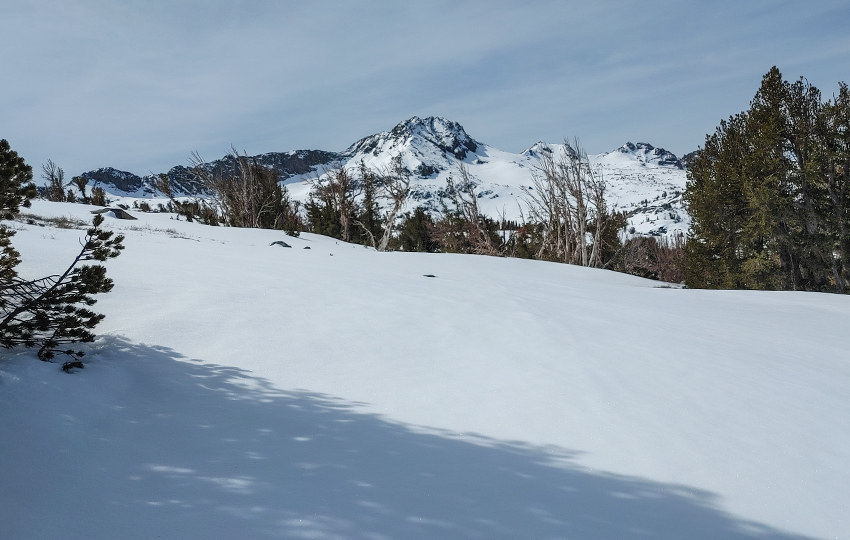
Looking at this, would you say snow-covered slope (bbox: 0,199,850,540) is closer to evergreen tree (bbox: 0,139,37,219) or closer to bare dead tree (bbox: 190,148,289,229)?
evergreen tree (bbox: 0,139,37,219)

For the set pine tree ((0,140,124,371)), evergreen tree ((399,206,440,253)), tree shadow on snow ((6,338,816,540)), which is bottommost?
tree shadow on snow ((6,338,816,540))

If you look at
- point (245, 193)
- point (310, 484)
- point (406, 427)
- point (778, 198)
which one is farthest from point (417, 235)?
point (310, 484)

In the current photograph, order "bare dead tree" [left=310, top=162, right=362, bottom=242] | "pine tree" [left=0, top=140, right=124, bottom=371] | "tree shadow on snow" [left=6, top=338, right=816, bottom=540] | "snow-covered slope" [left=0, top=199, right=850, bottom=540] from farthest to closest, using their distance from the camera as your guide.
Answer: "bare dead tree" [left=310, top=162, right=362, bottom=242] < "pine tree" [left=0, top=140, right=124, bottom=371] < "snow-covered slope" [left=0, top=199, right=850, bottom=540] < "tree shadow on snow" [left=6, top=338, right=816, bottom=540]

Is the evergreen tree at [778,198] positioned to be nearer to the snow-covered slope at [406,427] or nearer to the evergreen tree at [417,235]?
the evergreen tree at [417,235]

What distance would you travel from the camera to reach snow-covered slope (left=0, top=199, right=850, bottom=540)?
177 centimetres

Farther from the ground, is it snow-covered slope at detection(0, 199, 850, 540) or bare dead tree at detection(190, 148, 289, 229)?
bare dead tree at detection(190, 148, 289, 229)

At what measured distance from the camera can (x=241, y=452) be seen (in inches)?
84.8

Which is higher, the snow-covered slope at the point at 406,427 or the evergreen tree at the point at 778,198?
the evergreen tree at the point at 778,198

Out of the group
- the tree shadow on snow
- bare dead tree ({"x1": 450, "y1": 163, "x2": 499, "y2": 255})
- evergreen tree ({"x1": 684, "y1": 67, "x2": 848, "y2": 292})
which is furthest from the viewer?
bare dead tree ({"x1": 450, "y1": 163, "x2": 499, "y2": 255})

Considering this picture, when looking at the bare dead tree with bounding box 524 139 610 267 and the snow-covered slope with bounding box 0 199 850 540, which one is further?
the bare dead tree with bounding box 524 139 610 267

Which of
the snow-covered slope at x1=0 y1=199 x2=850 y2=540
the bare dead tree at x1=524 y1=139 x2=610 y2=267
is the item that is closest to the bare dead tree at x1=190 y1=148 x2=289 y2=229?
the bare dead tree at x1=524 y1=139 x2=610 y2=267

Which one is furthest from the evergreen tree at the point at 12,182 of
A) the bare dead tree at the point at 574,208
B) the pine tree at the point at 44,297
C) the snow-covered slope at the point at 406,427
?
the bare dead tree at the point at 574,208

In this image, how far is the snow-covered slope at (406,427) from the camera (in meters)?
1.77

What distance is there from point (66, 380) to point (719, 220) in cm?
2448
